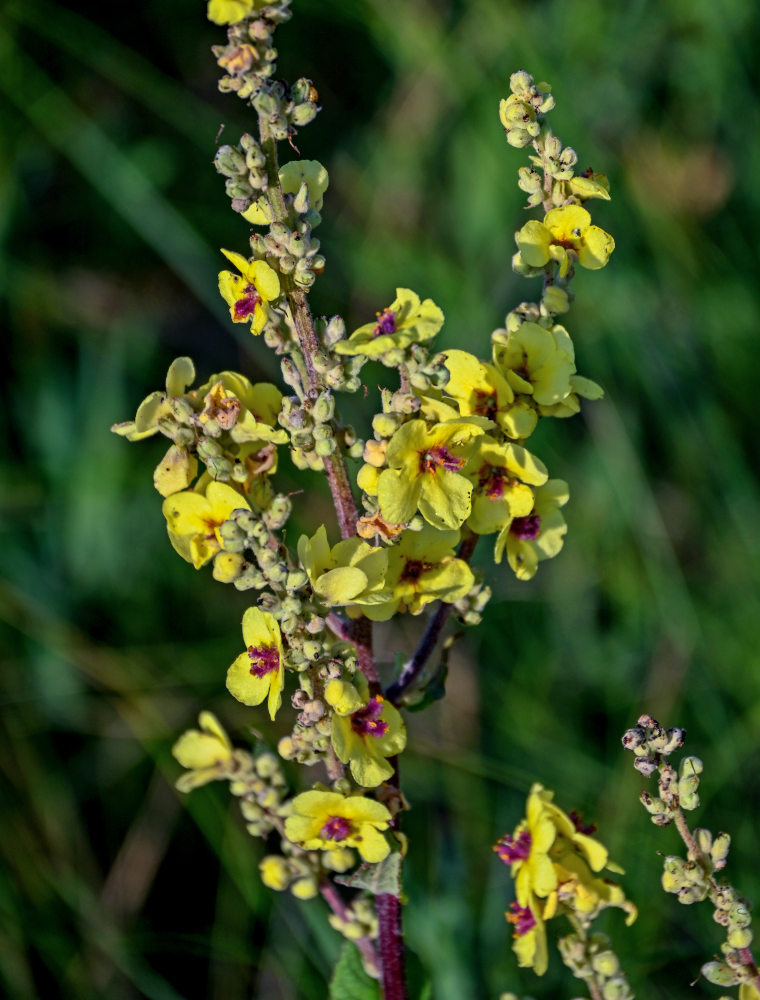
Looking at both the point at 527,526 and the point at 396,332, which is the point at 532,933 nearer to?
the point at 527,526

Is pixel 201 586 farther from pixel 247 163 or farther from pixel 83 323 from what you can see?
pixel 247 163

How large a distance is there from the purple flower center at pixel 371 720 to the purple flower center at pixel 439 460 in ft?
1.74

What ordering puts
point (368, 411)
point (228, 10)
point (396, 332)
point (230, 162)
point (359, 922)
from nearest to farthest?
1. point (228, 10)
2. point (230, 162)
3. point (396, 332)
4. point (359, 922)
5. point (368, 411)

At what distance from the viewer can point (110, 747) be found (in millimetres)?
5191

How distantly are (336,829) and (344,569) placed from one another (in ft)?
2.05

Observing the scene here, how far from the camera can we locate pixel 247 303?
238 centimetres

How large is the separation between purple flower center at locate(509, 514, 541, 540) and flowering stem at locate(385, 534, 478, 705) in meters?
0.10

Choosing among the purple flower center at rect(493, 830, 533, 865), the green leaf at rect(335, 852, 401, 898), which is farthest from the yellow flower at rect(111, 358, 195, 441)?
the purple flower center at rect(493, 830, 533, 865)

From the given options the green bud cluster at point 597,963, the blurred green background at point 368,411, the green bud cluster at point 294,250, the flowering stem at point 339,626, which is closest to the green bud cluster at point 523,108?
the green bud cluster at point 294,250

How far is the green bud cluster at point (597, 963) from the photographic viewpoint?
2584mm

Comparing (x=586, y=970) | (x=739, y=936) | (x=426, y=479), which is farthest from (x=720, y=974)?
(x=426, y=479)

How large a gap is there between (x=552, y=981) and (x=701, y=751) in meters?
1.21

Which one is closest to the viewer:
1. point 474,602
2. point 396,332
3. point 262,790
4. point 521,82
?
point 396,332

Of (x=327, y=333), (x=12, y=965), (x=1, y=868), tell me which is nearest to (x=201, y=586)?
(x=1, y=868)
